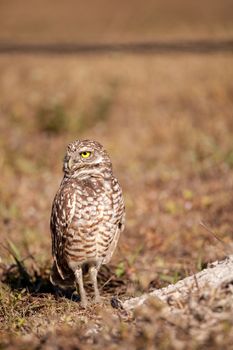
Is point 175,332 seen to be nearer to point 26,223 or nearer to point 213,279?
point 213,279

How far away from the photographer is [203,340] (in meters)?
2.92

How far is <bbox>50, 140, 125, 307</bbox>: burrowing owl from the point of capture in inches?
168

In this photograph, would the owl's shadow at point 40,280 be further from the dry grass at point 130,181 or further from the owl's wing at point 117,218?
the owl's wing at point 117,218

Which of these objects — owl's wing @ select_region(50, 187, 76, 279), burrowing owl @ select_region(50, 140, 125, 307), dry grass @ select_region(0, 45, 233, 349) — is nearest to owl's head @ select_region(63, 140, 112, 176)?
burrowing owl @ select_region(50, 140, 125, 307)

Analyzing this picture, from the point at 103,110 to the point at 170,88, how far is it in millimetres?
1924

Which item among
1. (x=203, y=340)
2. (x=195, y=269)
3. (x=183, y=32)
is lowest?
(x=203, y=340)

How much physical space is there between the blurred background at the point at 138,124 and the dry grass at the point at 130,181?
2cm

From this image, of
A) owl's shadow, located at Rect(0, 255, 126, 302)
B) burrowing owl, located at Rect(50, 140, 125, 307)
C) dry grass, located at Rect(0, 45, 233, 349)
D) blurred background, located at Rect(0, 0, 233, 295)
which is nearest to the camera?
dry grass, located at Rect(0, 45, 233, 349)

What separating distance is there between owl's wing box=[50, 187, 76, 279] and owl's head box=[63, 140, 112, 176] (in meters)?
0.16

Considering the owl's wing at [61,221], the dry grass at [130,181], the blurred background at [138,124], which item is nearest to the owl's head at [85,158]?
the owl's wing at [61,221]

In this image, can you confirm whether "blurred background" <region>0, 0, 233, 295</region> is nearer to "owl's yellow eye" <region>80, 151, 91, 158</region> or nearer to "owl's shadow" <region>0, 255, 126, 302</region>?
"owl's shadow" <region>0, 255, 126, 302</region>

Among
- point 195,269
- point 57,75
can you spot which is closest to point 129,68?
point 57,75

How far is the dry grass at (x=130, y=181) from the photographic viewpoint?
3.18m

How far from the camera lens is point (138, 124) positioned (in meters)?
10.9
